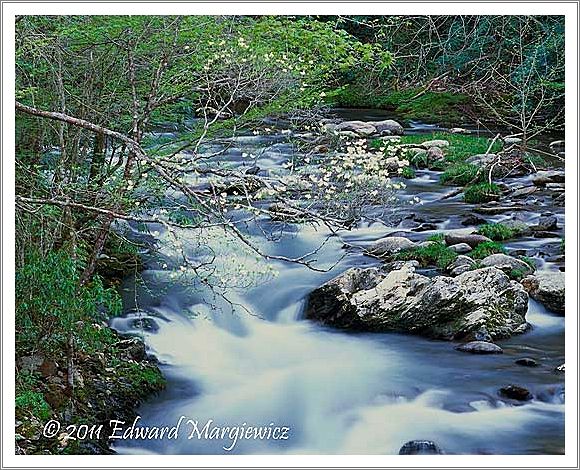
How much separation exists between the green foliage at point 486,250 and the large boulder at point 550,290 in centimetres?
17

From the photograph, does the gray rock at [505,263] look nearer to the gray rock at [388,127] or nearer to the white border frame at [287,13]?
the white border frame at [287,13]

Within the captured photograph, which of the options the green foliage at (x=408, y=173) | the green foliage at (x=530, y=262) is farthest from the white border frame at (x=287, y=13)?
the green foliage at (x=408, y=173)

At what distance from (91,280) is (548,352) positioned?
175 cm

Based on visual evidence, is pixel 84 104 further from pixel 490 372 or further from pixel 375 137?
pixel 490 372

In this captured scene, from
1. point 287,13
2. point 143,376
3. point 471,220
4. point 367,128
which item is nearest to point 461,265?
point 471,220

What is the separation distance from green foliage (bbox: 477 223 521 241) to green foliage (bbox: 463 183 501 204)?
0.36ft

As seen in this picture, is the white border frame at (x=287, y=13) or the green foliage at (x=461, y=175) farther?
the green foliage at (x=461, y=175)

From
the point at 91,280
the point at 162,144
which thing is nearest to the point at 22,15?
the point at 162,144

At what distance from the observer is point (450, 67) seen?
3.45m

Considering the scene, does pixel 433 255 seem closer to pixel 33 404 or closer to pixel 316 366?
pixel 316 366

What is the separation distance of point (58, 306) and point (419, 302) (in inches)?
54.0

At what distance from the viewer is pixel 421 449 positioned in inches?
123

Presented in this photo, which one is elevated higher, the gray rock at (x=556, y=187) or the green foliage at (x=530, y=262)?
the gray rock at (x=556, y=187)

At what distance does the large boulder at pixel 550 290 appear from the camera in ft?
10.6
